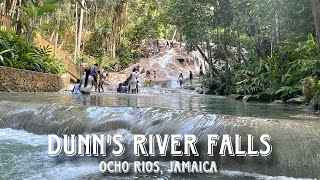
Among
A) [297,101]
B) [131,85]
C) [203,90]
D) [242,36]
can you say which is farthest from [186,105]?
[242,36]

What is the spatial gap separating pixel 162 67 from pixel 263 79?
22884 millimetres

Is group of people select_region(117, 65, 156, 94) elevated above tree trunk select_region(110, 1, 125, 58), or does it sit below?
below

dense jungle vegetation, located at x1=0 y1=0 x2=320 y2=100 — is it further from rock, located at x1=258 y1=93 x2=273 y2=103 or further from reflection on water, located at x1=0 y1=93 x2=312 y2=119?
reflection on water, located at x1=0 y1=93 x2=312 y2=119

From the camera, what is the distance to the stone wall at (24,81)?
1161 cm

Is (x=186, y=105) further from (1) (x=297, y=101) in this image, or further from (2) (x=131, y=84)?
(2) (x=131, y=84)

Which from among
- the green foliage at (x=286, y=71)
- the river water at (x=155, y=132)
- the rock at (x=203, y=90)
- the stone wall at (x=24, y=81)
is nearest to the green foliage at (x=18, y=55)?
the stone wall at (x=24, y=81)

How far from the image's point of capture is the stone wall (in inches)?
457

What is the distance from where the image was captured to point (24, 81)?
1280 cm

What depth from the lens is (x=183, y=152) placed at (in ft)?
14.3

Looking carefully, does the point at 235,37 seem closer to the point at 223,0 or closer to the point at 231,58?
the point at 231,58

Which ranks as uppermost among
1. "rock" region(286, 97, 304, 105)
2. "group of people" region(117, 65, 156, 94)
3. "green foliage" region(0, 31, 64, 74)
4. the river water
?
"green foliage" region(0, 31, 64, 74)

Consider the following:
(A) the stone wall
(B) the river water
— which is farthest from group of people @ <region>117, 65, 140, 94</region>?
(B) the river water

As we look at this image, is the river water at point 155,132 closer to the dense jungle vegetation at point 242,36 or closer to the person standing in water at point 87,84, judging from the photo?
the dense jungle vegetation at point 242,36

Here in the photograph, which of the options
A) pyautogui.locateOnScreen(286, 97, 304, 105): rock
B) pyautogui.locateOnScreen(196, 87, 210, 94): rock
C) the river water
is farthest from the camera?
pyautogui.locateOnScreen(196, 87, 210, 94): rock
